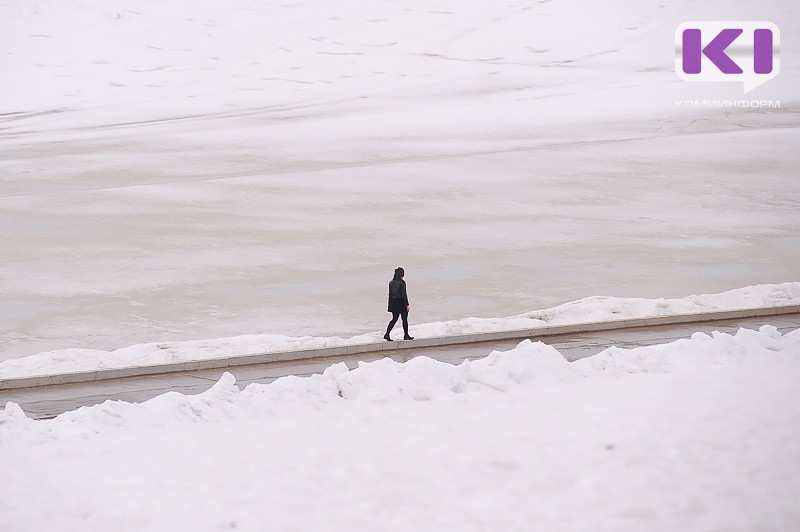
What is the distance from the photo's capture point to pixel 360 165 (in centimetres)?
2617

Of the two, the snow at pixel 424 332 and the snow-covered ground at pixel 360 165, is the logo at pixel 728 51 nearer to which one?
the snow-covered ground at pixel 360 165

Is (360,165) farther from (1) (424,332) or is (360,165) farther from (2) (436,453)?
(2) (436,453)

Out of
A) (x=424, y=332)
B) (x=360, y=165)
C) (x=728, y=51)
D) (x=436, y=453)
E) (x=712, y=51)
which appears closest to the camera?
(x=436, y=453)

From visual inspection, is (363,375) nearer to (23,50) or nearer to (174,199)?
(174,199)

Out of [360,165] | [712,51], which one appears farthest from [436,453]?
[712,51]

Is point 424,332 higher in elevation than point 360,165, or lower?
lower

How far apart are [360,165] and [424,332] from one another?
13280 mm

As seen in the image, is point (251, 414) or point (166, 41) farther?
point (166, 41)

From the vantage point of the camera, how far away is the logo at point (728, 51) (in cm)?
3803

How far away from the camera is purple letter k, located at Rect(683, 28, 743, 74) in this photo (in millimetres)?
38281

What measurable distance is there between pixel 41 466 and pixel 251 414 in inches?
69.8

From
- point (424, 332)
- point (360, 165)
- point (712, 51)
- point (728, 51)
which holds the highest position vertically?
point (712, 51)

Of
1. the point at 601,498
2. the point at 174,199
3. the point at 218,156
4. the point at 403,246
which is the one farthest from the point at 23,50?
the point at 601,498

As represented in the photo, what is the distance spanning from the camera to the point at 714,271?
57.0 ft
